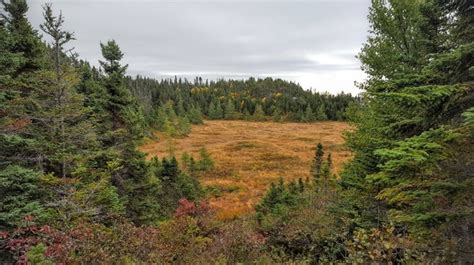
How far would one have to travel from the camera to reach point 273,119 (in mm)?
107750

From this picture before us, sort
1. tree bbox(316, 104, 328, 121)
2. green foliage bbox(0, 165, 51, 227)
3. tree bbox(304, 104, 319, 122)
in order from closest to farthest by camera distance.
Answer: green foliage bbox(0, 165, 51, 227) < tree bbox(316, 104, 328, 121) < tree bbox(304, 104, 319, 122)

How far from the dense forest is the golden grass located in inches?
387

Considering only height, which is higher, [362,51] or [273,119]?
[362,51]

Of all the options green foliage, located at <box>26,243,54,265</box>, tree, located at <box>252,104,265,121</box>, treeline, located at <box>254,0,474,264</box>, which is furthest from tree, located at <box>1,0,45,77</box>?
tree, located at <box>252,104,265,121</box>

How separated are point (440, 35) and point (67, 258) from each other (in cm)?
1009

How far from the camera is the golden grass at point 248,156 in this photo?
3659 cm

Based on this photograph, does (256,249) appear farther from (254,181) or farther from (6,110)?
(254,181)

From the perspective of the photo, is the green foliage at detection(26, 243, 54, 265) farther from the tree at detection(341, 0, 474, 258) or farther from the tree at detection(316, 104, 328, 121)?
the tree at detection(316, 104, 328, 121)

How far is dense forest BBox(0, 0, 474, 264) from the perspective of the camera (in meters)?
6.20

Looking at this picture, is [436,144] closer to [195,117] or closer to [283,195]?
[283,195]

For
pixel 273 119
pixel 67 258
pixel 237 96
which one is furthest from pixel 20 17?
pixel 237 96

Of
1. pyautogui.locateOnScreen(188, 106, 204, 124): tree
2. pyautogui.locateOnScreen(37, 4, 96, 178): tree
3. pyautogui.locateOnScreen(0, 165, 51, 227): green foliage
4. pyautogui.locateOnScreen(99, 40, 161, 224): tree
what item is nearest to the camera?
pyautogui.locateOnScreen(0, 165, 51, 227): green foliage

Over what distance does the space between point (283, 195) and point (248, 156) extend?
97.1 feet

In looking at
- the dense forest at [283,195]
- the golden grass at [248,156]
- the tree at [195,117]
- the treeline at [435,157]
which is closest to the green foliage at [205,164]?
the golden grass at [248,156]
